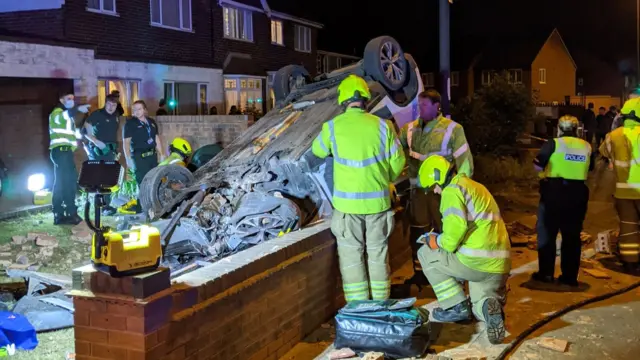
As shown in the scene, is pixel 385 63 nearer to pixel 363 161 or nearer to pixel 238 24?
pixel 363 161

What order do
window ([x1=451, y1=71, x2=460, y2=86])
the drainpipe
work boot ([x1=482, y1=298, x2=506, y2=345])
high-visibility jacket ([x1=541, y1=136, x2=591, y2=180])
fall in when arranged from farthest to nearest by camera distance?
1. window ([x1=451, y1=71, x2=460, y2=86])
2. the drainpipe
3. high-visibility jacket ([x1=541, y1=136, x2=591, y2=180])
4. work boot ([x1=482, y1=298, x2=506, y2=345])

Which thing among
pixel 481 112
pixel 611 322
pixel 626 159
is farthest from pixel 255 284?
pixel 481 112

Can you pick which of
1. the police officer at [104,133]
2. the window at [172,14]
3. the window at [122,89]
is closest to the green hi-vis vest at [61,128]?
the police officer at [104,133]

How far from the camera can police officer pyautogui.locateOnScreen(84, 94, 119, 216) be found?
9859 millimetres

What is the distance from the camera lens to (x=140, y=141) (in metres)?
9.98

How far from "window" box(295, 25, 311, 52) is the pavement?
870 inches

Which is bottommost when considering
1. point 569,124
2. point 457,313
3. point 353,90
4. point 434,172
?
point 457,313

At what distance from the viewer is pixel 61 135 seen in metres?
9.36

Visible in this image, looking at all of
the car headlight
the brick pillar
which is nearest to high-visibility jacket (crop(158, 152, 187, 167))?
the car headlight

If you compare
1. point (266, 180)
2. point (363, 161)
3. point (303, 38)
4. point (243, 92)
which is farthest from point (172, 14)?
point (363, 161)

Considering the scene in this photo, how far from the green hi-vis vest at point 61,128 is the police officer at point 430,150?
203 inches

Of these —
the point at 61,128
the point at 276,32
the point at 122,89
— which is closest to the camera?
the point at 61,128

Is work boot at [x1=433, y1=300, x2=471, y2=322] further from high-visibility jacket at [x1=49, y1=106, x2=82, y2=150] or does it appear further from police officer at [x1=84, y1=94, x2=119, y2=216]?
high-visibility jacket at [x1=49, y1=106, x2=82, y2=150]

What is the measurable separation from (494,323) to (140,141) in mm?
6509
